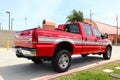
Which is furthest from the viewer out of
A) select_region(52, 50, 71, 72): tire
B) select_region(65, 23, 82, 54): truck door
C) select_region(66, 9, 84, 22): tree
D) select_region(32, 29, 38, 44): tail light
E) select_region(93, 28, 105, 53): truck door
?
select_region(66, 9, 84, 22): tree

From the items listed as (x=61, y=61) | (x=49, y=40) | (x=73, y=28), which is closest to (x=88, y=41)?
(x=73, y=28)

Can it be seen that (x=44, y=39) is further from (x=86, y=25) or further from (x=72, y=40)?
(x=86, y=25)

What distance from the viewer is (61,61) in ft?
25.3

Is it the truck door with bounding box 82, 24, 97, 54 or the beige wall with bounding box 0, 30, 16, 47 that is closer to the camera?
the truck door with bounding box 82, 24, 97, 54

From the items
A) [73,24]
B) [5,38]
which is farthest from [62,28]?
[5,38]

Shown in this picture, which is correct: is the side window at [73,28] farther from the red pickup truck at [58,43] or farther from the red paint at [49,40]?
the red paint at [49,40]

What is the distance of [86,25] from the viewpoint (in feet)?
31.6

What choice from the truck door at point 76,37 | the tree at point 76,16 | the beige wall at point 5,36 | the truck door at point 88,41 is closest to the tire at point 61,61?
the truck door at point 76,37

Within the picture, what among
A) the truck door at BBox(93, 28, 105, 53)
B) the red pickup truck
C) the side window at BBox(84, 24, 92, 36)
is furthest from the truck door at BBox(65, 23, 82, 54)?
the truck door at BBox(93, 28, 105, 53)

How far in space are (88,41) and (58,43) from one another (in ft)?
7.63

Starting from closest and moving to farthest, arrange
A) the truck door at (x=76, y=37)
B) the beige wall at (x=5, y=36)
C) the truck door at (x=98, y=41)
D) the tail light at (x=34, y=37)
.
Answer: the tail light at (x=34, y=37) → the truck door at (x=76, y=37) → the truck door at (x=98, y=41) → the beige wall at (x=5, y=36)

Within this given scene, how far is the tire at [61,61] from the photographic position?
24.6 ft

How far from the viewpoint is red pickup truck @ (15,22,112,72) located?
687cm

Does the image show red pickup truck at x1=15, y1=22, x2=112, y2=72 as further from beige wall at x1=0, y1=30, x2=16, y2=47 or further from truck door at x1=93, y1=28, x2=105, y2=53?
beige wall at x1=0, y1=30, x2=16, y2=47
